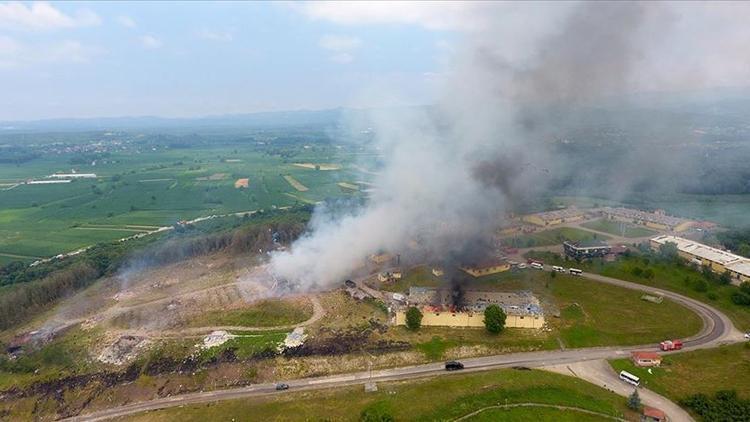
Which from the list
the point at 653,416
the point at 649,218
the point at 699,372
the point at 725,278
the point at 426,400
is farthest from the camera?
the point at 649,218

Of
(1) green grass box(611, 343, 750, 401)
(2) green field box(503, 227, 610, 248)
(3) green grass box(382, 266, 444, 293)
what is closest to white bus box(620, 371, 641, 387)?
(1) green grass box(611, 343, 750, 401)

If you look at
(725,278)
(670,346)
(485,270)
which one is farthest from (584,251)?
(670,346)

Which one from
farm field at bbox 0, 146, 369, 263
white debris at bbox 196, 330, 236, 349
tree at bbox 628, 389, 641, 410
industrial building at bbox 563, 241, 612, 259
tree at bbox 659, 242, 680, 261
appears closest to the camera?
tree at bbox 628, 389, 641, 410

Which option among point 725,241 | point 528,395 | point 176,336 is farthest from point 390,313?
point 725,241

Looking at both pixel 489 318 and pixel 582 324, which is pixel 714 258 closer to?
pixel 582 324

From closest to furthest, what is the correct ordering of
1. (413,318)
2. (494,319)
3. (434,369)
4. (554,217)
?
(434,369)
(494,319)
(413,318)
(554,217)

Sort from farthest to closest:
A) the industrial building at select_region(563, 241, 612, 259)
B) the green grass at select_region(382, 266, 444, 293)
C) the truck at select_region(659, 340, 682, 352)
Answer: the industrial building at select_region(563, 241, 612, 259) → the green grass at select_region(382, 266, 444, 293) → the truck at select_region(659, 340, 682, 352)

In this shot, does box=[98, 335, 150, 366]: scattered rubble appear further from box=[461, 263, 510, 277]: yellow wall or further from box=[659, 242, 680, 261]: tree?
box=[659, 242, 680, 261]: tree
